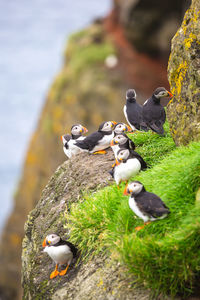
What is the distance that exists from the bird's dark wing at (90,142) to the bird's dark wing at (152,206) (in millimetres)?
2151

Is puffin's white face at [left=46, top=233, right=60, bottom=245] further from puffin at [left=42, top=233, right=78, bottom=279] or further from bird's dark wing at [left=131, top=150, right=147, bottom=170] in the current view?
bird's dark wing at [left=131, top=150, right=147, bottom=170]

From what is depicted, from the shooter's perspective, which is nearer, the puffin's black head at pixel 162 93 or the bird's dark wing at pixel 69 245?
the bird's dark wing at pixel 69 245

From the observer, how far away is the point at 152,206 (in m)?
3.94

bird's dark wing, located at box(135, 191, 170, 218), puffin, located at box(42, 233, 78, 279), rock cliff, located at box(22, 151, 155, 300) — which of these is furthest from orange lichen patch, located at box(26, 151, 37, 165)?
bird's dark wing, located at box(135, 191, 170, 218)

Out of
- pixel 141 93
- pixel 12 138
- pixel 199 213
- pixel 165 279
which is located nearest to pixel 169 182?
pixel 199 213

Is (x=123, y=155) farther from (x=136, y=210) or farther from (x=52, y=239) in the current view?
(x=52, y=239)

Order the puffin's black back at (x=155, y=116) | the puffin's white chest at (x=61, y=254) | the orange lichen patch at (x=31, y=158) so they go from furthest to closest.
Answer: the orange lichen patch at (x=31, y=158) → the puffin's black back at (x=155, y=116) → the puffin's white chest at (x=61, y=254)

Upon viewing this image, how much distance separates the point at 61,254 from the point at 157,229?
1.08 metres

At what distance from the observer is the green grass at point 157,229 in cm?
372

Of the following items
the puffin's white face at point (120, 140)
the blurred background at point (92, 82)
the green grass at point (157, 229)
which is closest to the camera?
the green grass at point (157, 229)

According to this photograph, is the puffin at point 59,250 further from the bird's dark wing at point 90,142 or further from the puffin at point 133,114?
the puffin at point 133,114

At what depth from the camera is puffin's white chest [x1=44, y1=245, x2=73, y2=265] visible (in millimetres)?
4445

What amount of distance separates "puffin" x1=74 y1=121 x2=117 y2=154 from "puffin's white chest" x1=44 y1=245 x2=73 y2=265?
1881 millimetres

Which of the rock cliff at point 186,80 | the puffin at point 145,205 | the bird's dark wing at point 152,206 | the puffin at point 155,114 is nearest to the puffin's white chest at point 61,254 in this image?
the puffin at point 145,205
